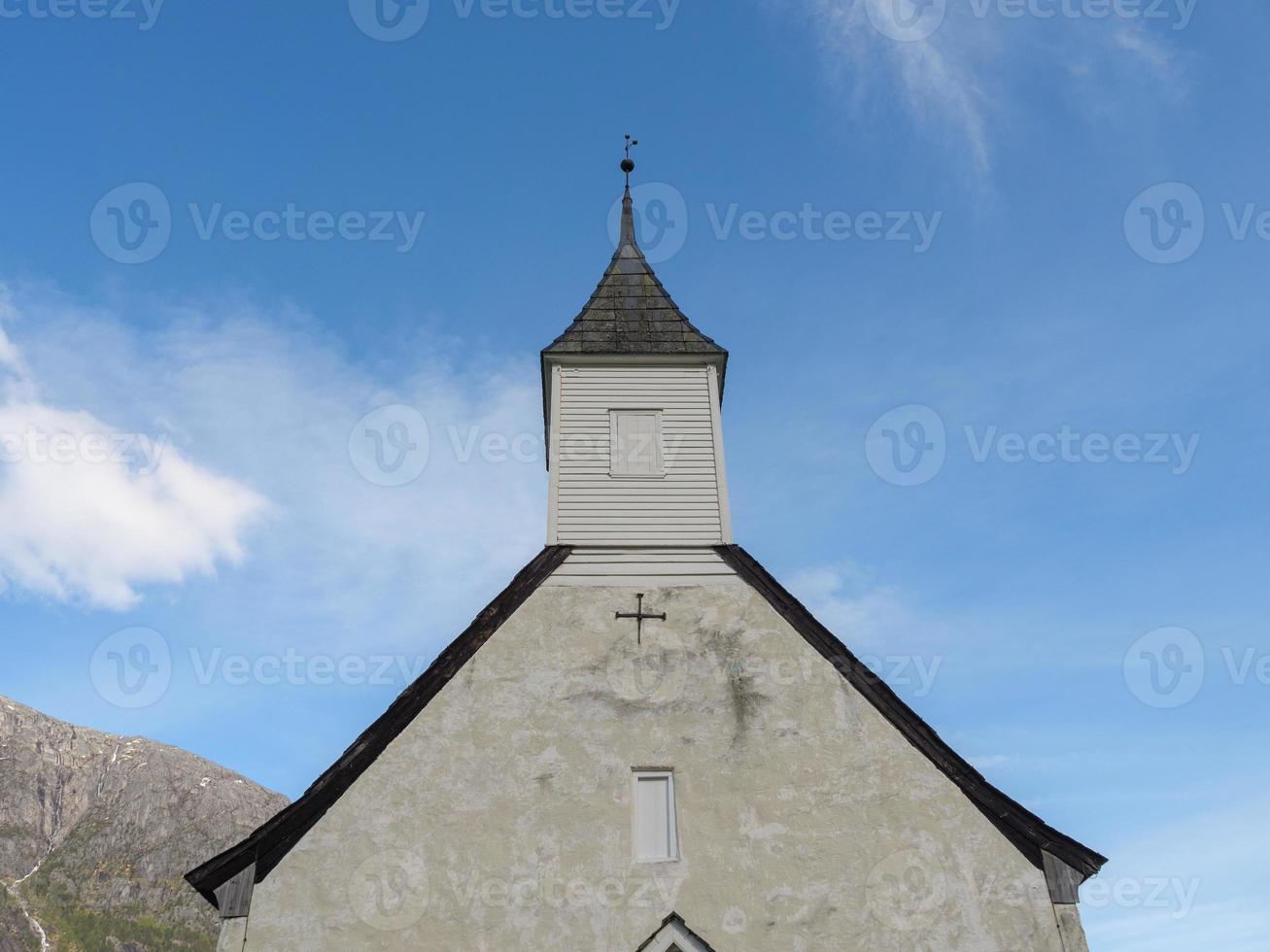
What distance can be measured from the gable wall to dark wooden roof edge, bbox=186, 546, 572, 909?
14 cm

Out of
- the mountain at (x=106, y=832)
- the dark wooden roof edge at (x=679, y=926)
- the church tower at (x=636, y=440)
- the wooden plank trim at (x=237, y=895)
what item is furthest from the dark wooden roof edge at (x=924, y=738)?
the mountain at (x=106, y=832)

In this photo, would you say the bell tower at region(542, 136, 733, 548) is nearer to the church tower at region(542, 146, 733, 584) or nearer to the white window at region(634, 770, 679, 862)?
the church tower at region(542, 146, 733, 584)

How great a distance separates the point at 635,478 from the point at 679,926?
574 cm

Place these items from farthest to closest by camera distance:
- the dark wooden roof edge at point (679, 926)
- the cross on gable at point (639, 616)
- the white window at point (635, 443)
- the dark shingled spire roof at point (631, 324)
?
1. the dark shingled spire roof at point (631, 324)
2. the white window at point (635, 443)
3. the cross on gable at point (639, 616)
4. the dark wooden roof edge at point (679, 926)

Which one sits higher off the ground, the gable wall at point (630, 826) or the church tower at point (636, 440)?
the church tower at point (636, 440)

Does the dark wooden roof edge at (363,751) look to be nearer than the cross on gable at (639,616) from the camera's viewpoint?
Yes

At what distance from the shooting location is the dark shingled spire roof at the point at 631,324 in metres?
14.0

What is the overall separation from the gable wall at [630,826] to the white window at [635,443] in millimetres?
2681

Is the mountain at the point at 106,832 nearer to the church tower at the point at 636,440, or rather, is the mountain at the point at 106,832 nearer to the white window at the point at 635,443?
the church tower at the point at 636,440

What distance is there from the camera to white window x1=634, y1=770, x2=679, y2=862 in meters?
9.88

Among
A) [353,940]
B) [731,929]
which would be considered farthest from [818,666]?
[353,940]

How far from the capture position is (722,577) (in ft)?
39.0

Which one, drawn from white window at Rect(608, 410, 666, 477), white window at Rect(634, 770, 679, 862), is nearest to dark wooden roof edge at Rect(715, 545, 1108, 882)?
white window at Rect(608, 410, 666, 477)

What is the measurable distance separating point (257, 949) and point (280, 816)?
1236 millimetres
